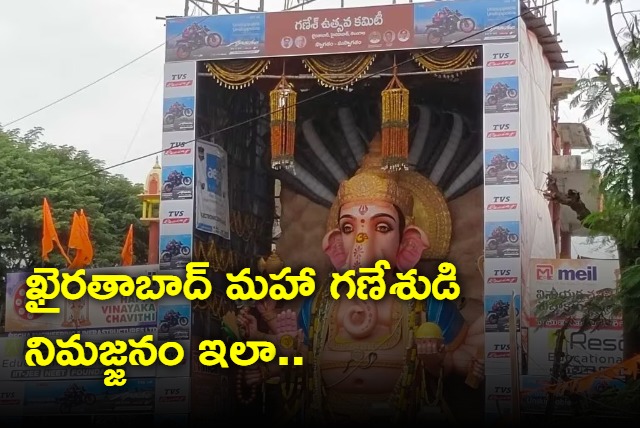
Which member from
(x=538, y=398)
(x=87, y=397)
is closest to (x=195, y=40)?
(x=87, y=397)

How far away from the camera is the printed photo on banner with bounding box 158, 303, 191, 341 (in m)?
16.5

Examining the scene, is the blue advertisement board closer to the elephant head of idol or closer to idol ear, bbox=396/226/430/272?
the elephant head of idol

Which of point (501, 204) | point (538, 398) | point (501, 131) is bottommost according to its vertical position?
point (538, 398)

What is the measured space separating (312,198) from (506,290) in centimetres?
466

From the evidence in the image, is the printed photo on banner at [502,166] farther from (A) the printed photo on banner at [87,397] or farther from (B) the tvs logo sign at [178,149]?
(A) the printed photo on banner at [87,397]

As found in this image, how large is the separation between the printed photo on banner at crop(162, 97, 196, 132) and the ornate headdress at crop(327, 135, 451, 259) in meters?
2.89

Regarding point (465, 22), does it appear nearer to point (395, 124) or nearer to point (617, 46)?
point (395, 124)

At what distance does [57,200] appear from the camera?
2477 centimetres

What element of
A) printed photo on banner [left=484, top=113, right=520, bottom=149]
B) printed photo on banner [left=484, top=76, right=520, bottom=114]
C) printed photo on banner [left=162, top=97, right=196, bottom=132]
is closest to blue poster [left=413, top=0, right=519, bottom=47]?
printed photo on banner [left=484, top=76, right=520, bottom=114]

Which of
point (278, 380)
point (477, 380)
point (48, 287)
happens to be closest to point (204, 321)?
point (278, 380)

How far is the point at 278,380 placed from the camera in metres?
18.1

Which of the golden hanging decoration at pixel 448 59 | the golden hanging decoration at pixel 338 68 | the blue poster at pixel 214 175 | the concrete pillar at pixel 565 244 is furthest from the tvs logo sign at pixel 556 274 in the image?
the concrete pillar at pixel 565 244

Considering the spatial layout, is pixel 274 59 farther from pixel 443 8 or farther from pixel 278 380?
pixel 278 380

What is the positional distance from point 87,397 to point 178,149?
14.0 ft
